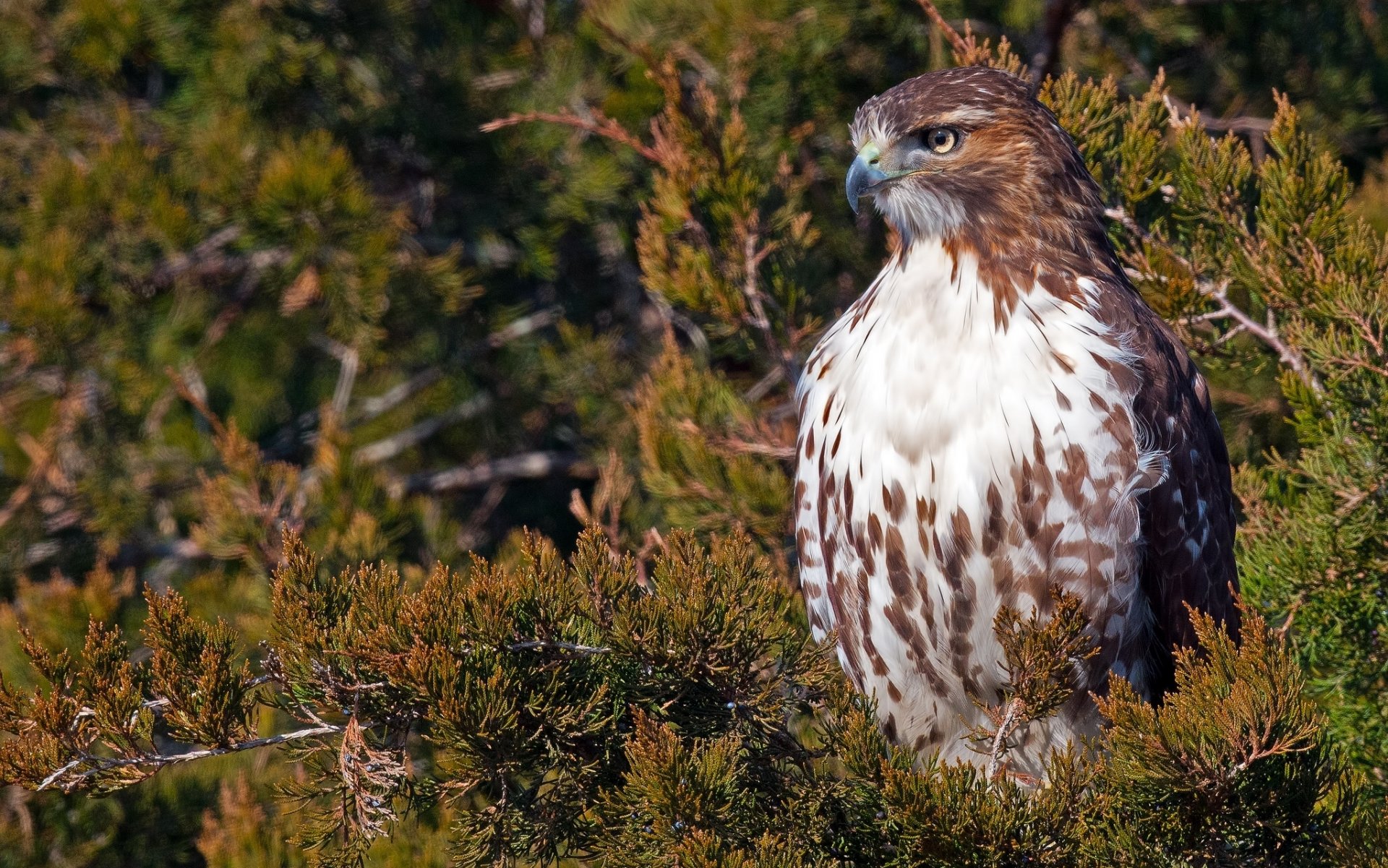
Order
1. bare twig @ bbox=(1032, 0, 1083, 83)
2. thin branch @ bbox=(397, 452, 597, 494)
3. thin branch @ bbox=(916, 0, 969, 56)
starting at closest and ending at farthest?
thin branch @ bbox=(916, 0, 969, 56) < bare twig @ bbox=(1032, 0, 1083, 83) < thin branch @ bbox=(397, 452, 597, 494)

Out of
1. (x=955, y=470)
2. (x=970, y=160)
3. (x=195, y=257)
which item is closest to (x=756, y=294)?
(x=970, y=160)

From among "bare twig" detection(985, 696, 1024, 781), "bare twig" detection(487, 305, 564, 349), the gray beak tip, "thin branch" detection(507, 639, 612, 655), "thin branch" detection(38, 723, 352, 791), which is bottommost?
"bare twig" detection(487, 305, 564, 349)

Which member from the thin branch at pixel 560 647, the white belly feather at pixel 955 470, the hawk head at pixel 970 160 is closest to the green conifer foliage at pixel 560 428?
the thin branch at pixel 560 647

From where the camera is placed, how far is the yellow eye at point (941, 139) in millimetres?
3373

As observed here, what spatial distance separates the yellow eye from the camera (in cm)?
337

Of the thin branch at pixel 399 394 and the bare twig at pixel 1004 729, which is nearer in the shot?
the bare twig at pixel 1004 729

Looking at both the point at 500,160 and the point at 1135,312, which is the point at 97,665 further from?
the point at 500,160

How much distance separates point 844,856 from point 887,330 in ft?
4.06

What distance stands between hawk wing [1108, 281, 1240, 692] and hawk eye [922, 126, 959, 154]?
53 cm

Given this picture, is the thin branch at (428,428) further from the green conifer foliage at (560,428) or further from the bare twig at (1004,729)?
the bare twig at (1004,729)

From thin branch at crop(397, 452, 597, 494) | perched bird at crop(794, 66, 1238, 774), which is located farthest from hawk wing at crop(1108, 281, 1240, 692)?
thin branch at crop(397, 452, 597, 494)

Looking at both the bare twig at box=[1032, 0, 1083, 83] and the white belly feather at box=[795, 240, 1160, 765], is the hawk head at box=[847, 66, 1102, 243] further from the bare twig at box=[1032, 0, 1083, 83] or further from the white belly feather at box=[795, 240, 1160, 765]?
the bare twig at box=[1032, 0, 1083, 83]

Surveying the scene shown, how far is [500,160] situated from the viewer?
590cm

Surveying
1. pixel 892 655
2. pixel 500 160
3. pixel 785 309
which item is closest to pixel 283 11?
pixel 500 160
